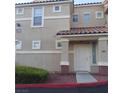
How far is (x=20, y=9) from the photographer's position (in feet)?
46.8

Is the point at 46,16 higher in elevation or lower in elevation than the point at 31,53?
higher

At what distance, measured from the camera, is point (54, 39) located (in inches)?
531

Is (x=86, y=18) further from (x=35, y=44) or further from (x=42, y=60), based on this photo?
(x=42, y=60)

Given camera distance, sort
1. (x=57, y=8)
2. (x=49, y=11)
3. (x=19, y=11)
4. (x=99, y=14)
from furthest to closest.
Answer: (x=99, y=14) < (x=19, y=11) < (x=49, y=11) < (x=57, y=8)

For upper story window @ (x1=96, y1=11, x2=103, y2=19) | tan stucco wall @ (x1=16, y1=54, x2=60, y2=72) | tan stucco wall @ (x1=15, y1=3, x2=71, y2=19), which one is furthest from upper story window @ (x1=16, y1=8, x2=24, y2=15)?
upper story window @ (x1=96, y1=11, x2=103, y2=19)

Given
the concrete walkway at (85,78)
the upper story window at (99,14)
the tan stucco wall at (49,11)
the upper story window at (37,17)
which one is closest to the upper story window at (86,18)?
the upper story window at (99,14)

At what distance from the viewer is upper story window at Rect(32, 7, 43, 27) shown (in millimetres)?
13877

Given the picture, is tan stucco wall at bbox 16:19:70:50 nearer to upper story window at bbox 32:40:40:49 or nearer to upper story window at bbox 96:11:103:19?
upper story window at bbox 32:40:40:49

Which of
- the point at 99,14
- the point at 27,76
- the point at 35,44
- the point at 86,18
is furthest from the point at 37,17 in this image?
the point at 27,76

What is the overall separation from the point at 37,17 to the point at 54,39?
183 centimetres
